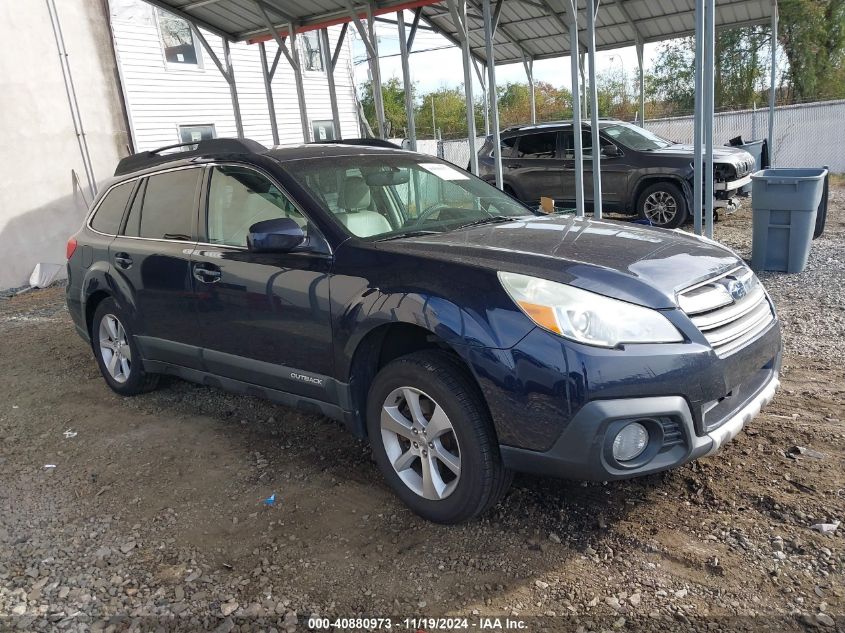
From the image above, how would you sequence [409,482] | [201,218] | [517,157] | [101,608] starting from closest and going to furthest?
1. [101,608]
2. [409,482]
3. [201,218]
4. [517,157]

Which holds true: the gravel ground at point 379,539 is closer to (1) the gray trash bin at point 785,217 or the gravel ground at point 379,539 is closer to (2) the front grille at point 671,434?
(2) the front grille at point 671,434

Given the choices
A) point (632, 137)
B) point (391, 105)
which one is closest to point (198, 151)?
point (632, 137)

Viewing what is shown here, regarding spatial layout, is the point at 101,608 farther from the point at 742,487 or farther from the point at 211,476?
the point at 742,487

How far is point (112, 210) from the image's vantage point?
4965mm

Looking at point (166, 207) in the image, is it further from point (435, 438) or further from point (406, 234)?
point (435, 438)

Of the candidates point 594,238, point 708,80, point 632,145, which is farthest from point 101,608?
point 632,145

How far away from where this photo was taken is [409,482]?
3.08 metres

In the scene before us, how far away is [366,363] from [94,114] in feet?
38.8

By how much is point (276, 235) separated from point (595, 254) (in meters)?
1.55

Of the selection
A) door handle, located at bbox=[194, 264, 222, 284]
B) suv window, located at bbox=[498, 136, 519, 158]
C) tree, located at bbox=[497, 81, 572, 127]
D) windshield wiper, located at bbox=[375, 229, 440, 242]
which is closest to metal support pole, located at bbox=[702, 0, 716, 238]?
windshield wiper, located at bbox=[375, 229, 440, 242]

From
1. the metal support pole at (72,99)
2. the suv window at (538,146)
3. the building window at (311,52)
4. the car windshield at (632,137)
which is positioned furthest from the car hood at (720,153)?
the building window at (311,52)

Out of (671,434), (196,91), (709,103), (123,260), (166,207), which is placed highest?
(196,91)

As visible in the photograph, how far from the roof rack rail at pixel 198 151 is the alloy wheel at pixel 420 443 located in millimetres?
1817

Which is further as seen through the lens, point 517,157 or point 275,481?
point 517,157
